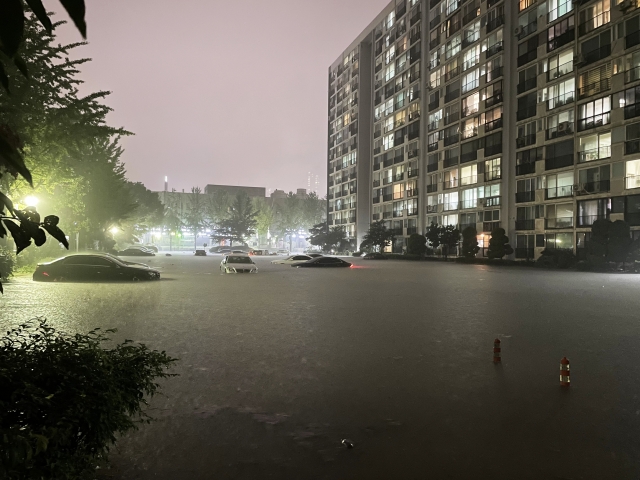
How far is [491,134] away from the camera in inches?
2099

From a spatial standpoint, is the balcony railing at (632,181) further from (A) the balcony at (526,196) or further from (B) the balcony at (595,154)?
(A) the balcony at (526,196)

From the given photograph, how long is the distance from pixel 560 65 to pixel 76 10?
171 ft

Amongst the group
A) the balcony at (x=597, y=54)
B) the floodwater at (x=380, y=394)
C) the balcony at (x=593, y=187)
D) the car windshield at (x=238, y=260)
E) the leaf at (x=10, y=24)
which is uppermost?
the balcony at (x=597, y=54)

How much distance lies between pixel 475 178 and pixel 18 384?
57274 mm

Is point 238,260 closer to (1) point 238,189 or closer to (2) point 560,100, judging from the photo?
(2) point 560,100

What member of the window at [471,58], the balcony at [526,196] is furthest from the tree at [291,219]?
the balcony at [526,196]

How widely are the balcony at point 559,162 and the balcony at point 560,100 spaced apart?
16.2 ft

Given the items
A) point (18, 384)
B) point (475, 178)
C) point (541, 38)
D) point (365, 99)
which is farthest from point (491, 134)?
point (18, 384)

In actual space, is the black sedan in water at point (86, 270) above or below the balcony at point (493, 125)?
below

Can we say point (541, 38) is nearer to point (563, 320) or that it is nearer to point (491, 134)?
point (491, 134)

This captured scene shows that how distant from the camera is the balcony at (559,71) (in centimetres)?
4410

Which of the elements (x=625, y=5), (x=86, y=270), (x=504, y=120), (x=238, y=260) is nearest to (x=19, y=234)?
(x=86, y=270)

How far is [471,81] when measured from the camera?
5744 cm

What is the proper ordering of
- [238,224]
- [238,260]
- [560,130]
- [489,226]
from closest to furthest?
[238,260] < [560,130] < [489,226] < [238,224]
